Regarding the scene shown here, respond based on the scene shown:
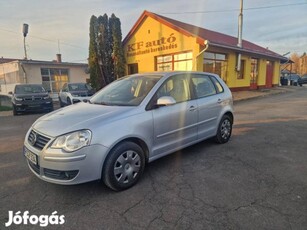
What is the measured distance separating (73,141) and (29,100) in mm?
9957

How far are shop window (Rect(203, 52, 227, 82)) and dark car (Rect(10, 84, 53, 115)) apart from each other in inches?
386

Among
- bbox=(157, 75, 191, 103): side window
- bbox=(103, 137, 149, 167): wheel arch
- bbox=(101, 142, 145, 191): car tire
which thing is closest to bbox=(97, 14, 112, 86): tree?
bbox=(157, 75, 191, 103): side window

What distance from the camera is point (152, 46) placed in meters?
17.2

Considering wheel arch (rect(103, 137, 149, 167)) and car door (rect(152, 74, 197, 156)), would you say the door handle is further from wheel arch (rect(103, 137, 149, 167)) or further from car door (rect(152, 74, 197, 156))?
wheel arch (rect(103, 137, 149, 167))

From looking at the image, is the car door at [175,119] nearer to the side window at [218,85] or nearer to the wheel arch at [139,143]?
the wheel arch at [139,143]

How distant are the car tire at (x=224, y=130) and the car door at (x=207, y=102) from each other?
0.76ft

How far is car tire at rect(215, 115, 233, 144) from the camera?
5129 mm

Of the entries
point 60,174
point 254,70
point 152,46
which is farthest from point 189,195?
point 254,70

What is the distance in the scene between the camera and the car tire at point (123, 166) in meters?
3.06

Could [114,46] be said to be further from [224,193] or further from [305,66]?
[305,66]

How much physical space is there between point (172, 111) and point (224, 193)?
150 cm

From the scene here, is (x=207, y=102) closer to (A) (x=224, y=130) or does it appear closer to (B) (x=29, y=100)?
(A) (x=224, y=130)

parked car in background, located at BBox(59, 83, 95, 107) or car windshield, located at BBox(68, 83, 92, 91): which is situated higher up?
car windshield, located at BBox(68, 83, 92, 91)

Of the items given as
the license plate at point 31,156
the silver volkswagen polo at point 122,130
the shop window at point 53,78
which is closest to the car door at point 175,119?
the silver volkswagen polo at point 122,130
